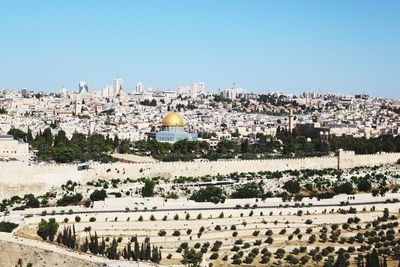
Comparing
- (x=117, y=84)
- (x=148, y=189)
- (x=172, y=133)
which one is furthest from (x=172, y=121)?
(x=117, y=84)

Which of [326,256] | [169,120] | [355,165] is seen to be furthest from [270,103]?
[326,256]

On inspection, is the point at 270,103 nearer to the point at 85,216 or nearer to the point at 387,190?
the point at 387,190

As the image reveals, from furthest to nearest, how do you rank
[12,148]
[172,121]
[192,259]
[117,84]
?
1. [117,84]
2. [172,121]
3. [12,148]
4. [192,259]

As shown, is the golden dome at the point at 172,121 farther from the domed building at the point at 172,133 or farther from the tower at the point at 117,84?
the tower at the point at 117,84

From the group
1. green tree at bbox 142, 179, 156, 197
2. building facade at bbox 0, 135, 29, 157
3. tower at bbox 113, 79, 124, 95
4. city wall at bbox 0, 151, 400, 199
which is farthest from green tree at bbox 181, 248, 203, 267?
tower at bbox 113, 79, 124, 95

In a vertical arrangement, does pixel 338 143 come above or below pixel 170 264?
above

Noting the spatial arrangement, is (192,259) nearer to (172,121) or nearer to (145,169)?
(145,169)

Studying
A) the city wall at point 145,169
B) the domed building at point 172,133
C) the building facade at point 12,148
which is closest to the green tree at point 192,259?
the city wall at point 145,169
